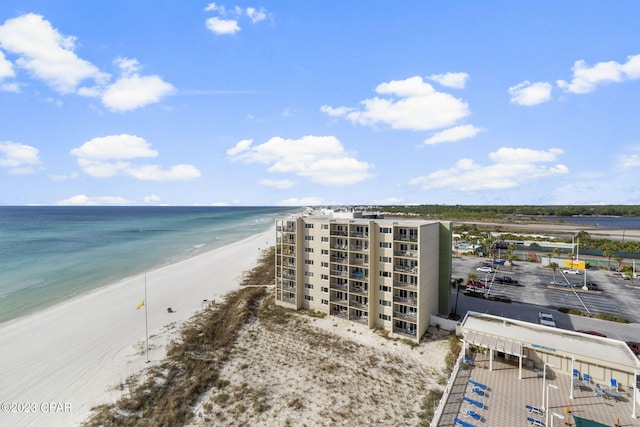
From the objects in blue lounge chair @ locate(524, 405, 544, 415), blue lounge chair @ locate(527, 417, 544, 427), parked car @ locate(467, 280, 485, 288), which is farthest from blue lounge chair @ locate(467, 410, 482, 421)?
parked car @ locate(467, 280, 485, 288)

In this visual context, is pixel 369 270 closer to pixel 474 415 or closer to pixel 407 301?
pixel 407 301

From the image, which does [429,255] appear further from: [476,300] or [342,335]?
[476,300]

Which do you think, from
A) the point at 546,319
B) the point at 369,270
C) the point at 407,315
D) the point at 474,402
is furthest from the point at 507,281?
the point at 474,402

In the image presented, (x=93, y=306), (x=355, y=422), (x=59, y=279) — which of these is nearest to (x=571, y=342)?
(x=355, y=422)

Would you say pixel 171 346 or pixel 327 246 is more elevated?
pixel 327 246

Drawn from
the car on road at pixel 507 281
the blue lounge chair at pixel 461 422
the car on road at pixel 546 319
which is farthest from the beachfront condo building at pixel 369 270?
the car on road at pixel 507 281

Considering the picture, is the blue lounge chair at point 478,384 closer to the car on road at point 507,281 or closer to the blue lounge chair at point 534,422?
the blue lounge chair at point 534,422

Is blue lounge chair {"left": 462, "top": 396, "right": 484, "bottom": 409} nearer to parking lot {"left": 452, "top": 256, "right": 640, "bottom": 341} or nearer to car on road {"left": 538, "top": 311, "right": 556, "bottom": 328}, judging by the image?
car on road {"left": 538, "top": 311, "right": 556, "bottom": 328}
